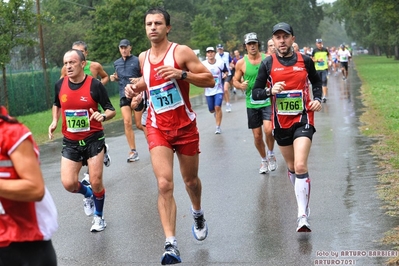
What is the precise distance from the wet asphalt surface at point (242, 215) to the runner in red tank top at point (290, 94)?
64 cm

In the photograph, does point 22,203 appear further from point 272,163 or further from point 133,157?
point 133,157

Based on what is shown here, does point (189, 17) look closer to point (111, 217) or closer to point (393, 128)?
point (393, 128)

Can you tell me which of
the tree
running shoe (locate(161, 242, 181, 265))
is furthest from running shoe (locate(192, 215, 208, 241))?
the tree

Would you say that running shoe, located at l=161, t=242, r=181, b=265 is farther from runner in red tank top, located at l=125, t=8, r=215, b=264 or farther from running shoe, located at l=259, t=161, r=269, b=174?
running shoe, located at l=259, t=161, r=269, b=174

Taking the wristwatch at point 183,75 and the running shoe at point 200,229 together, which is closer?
the wristwatch at point 183,75

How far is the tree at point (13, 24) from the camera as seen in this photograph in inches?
891

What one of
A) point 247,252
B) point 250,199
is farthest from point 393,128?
point 247,252

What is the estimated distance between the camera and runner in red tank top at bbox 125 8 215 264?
6.51 meters

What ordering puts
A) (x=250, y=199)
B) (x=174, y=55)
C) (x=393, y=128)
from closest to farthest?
(x=174, y=55)
(x=250, y=199)
(x=393, y=128)

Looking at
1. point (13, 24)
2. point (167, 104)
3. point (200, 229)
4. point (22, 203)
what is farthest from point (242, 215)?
point (13, 24)

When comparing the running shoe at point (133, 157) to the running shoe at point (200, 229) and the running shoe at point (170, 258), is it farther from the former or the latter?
the running shoe at point (170, 258)

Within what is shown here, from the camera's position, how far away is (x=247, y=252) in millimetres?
6688

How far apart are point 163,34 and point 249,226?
2.22m

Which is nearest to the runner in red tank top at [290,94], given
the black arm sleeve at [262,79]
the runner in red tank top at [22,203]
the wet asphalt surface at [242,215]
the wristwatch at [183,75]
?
the black arm sleeve at [262,79]
